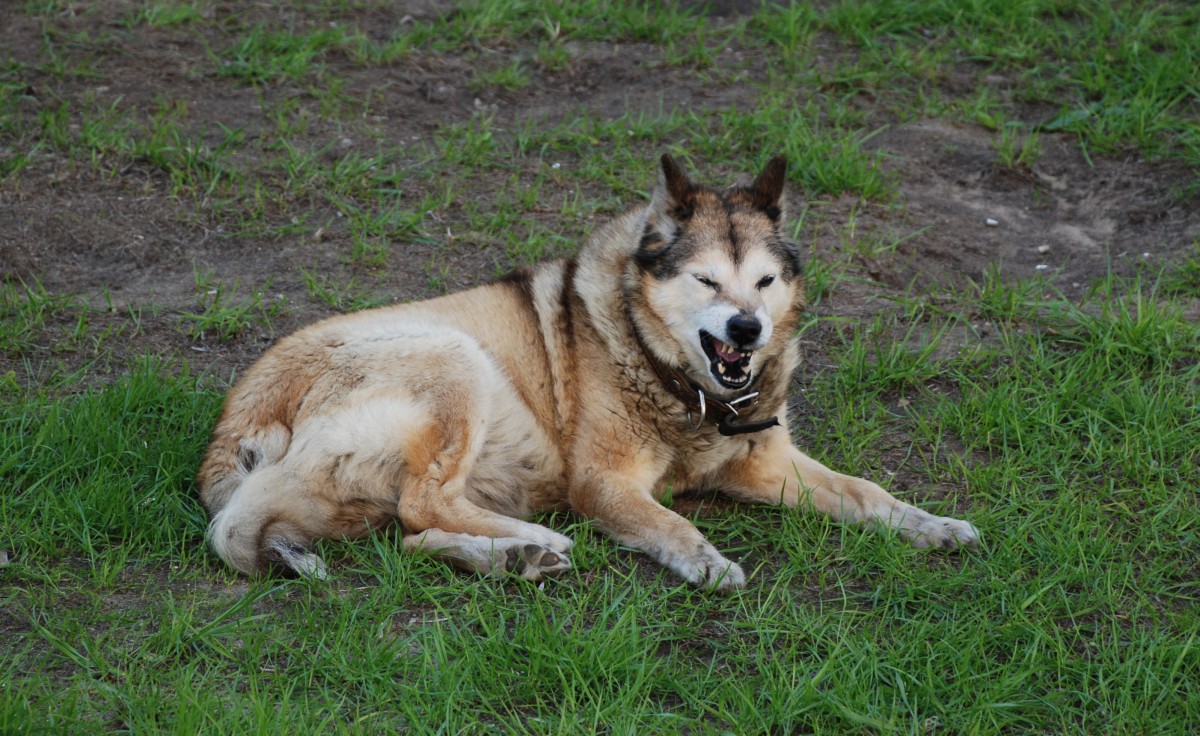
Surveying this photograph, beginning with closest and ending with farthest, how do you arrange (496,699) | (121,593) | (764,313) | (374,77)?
1. (496,699)
2. (121,593)
3. (764,313)
4. (374,77)

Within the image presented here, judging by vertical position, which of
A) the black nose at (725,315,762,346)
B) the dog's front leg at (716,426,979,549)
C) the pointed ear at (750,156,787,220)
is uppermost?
the pointed ear at (750,156,787,220)

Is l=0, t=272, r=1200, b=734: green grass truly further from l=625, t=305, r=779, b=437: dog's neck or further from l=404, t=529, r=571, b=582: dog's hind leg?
l=625, t=305, r=779, b=437: dog's neck

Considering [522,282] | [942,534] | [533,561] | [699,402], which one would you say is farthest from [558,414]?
[942,534]

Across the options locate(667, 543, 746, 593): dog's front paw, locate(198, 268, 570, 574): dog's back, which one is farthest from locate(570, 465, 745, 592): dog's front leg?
locate(198, 268, 570, 574): dog's back

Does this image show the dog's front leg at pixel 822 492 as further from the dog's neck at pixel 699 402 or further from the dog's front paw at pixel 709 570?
the dog's front paw at pixel 709 570

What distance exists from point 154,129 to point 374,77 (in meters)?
1.38

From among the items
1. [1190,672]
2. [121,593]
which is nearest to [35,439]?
[121,593]

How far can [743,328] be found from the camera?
12.8ft

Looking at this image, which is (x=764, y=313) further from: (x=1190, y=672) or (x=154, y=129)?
(x=154, y=129)

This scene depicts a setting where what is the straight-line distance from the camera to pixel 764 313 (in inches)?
157

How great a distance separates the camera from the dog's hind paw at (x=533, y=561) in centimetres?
367

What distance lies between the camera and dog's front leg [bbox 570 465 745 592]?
3699 millimetres

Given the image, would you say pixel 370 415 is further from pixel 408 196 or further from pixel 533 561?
pixel 408 196

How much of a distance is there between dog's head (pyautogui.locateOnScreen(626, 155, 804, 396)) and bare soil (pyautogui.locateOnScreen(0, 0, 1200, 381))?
1.26m
